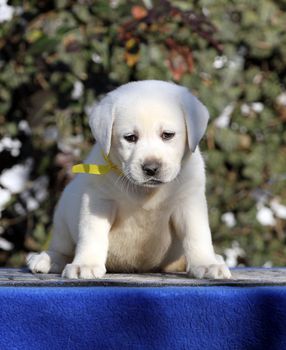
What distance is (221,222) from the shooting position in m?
5.30

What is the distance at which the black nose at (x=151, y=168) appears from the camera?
304cm

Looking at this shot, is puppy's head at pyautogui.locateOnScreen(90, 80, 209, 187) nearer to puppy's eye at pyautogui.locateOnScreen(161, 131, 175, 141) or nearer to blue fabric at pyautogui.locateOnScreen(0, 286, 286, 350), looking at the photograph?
puppy's eye at pyautogui.locateOnScreen(161, 131, 175, 141)

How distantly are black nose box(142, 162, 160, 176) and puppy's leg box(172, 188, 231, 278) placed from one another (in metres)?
0.29

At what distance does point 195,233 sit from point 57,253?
0.73 meters

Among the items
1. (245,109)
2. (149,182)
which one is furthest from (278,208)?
(149,182)

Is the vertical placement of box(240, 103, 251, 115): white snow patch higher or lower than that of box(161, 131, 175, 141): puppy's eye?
higher

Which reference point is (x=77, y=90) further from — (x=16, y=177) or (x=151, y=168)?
(x=151, y=168)

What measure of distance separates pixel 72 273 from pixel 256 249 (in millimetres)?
2504

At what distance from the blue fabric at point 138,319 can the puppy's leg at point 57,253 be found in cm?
107

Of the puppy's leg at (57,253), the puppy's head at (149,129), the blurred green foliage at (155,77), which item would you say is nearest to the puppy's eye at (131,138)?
the puppy's head at (149,129)

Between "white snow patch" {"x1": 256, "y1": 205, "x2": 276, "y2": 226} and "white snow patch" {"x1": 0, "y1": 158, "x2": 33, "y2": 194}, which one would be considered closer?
"white snow patch" {"x1": 0, "y1": 158, "x2": 33, "y2": 194}

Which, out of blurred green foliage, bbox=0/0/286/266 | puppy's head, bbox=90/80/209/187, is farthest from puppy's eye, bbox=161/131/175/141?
blurred green foliage, bbox=0/0/286/266

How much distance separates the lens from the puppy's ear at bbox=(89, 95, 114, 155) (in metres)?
3.19

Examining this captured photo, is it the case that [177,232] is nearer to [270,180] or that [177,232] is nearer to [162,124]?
[162,124]
